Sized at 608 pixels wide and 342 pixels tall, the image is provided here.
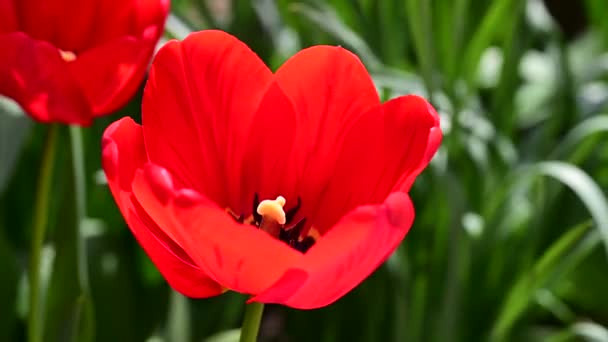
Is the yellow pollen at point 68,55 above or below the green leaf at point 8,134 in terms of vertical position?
above

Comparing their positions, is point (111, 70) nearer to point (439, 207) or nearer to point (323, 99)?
point (323, 99)

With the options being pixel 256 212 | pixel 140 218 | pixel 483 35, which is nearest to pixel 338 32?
pixel 483 35

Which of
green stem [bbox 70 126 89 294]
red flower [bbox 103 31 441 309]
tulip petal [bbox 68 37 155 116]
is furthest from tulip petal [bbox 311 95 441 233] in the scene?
green stem [bbox 70 126 89 294]

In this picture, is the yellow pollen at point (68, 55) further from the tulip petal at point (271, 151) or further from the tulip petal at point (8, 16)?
the tulip petal at point (271, 151)

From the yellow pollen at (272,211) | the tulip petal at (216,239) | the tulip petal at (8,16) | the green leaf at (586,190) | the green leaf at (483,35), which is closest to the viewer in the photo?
the tulip petal at (216,239)

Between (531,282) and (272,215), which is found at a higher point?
(272,215)

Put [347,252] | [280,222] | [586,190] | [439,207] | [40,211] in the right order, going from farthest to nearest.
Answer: [439,207] < [586,190] < [40,211] < [280,222] < [347,252]

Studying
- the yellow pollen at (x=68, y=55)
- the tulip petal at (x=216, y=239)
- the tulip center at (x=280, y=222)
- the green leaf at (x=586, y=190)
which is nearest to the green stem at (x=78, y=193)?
the yellow pollen at (x=68, y=55)

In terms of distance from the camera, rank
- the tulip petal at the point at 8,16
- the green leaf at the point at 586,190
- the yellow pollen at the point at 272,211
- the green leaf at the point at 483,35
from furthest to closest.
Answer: the green leaf at the point at 483,35 < the green leaf at the point at 586,190 < the tulip petal at the point at 8,16 < the yellow pollen at the point at 272,211
